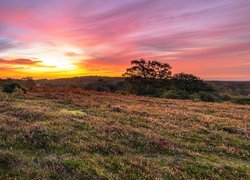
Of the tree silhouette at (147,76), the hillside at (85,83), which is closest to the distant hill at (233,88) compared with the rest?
the hillside at (85,83)

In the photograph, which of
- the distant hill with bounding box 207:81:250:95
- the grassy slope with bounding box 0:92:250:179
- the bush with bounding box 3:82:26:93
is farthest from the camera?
the distant hill with bounding box 207:81:250:95

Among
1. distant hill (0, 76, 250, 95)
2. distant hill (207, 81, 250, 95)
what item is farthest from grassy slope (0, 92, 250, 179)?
distant hill (207, 81, 250, 95)

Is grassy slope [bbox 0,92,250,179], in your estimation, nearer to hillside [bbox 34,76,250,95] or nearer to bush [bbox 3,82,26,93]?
bush [bbox 3,82,26,93]

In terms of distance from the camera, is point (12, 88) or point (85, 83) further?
point (85, 83)

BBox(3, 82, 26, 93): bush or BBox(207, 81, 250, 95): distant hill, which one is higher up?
BBox(3, 82, 26, 93): bush

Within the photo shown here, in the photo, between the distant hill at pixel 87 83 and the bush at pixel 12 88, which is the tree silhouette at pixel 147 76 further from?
the bush at pixel 12 88

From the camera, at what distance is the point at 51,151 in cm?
1173

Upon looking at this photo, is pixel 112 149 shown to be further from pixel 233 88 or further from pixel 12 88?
pixel 233 88

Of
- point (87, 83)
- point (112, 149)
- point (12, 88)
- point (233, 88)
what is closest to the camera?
point (112, 149)

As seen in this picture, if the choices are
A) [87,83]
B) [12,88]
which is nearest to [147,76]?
[87,83]

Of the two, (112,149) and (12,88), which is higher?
(12,88)

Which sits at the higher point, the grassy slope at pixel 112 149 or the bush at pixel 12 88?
Result: the bush at pixel 12 88

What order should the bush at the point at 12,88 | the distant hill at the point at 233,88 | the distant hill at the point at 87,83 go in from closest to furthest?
the bush at the point at 12,88 → the distant hill at the point at 87,83 → the distant hill at the point at 233,88

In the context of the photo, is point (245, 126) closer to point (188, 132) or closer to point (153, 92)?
point (188, 132)
